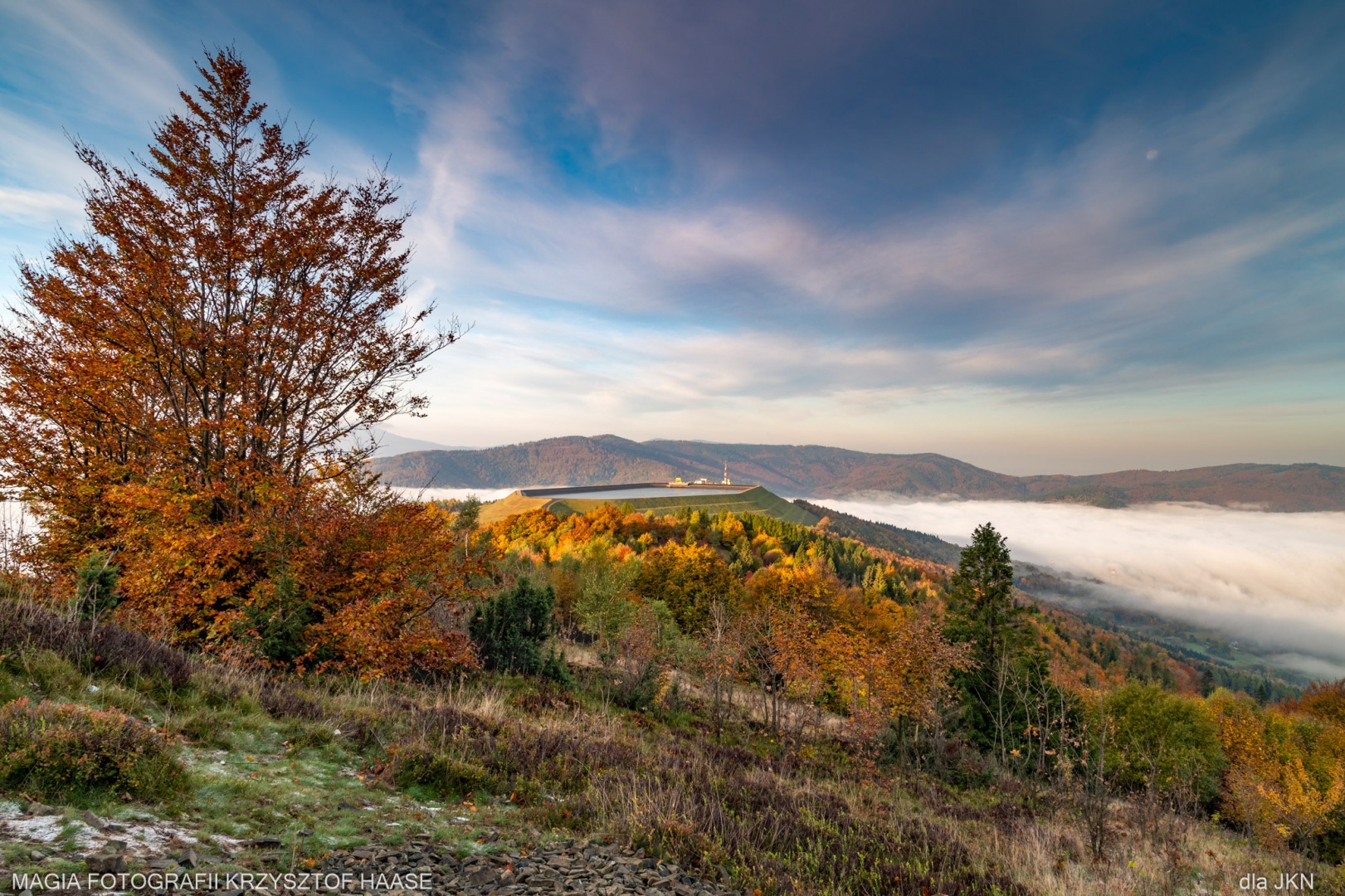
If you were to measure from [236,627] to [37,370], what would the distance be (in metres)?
8.15

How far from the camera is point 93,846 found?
4.35 metres

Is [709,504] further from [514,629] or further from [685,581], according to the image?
[514,629]

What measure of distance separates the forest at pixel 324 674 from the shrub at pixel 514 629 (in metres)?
0.14

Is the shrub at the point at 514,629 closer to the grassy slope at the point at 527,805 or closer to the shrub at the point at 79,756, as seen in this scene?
the grassy slope at the point at 527,805

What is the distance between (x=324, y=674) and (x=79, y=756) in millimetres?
9317

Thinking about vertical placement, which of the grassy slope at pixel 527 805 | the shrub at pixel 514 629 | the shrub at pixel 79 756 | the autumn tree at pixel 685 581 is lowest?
the autumn tree at pixel 685 581

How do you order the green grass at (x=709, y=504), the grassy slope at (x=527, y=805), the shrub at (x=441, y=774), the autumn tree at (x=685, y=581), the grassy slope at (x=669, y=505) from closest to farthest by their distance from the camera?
the grassy slope at (x=527, y=805) → the shrub at (x=441, y=774) → the autumn tree at (x=685, y=581) → the grassy slope at (x=669, y=505) → the green grass at (x=709, y=504)

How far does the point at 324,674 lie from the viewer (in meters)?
13.6

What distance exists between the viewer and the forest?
235 inches

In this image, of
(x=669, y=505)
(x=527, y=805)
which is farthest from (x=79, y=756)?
(x=669, y=505)

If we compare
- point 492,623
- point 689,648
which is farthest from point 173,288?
point 689,648

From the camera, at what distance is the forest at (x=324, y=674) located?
596 centimetres

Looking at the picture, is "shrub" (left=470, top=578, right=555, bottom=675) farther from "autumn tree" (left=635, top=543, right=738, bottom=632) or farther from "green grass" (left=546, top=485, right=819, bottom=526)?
"green grass" (left=546, top=485, right=819, bottom=526)

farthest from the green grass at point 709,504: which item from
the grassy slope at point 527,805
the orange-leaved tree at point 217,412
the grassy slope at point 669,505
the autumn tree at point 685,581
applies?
the grassy slope at point 527,805
